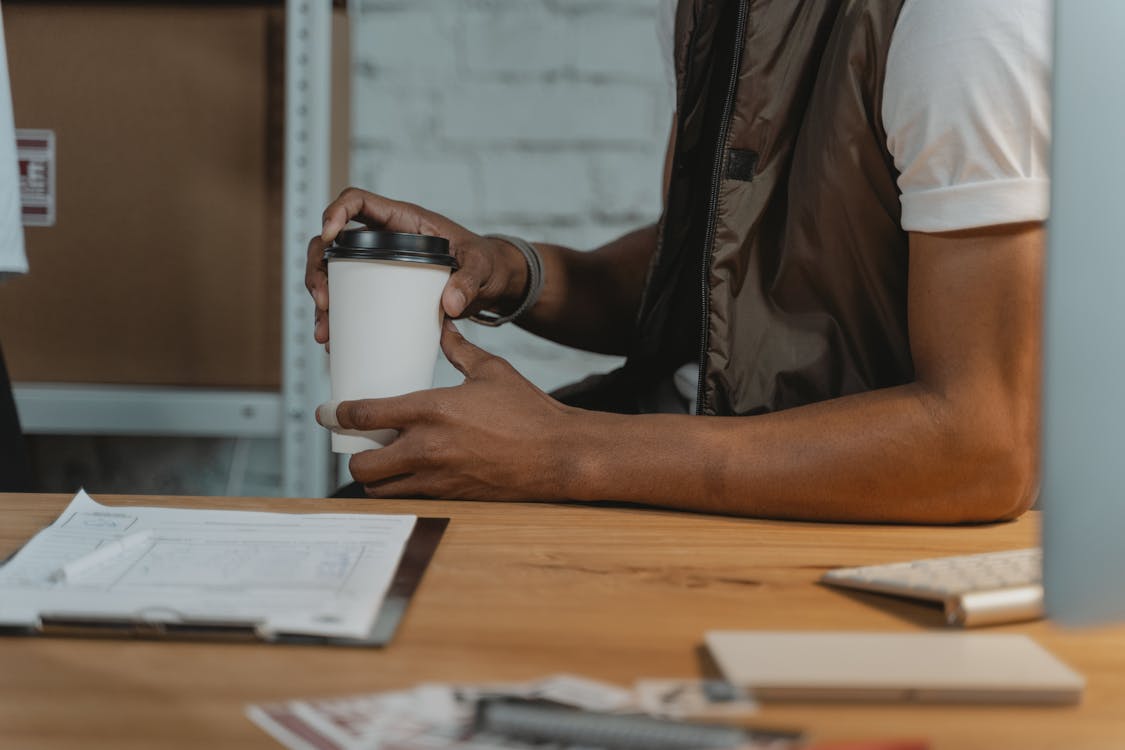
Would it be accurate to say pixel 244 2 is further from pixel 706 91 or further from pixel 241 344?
pixel 706 91

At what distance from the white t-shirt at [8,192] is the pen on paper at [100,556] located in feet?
1.98

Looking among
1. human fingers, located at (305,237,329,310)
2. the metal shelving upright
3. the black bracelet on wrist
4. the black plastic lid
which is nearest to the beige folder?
the black plastic lid

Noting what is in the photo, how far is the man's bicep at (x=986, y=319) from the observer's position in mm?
662

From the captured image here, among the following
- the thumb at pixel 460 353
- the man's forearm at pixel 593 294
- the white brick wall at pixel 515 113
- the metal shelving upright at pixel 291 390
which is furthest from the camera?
the white brick wall at pixel 515 113

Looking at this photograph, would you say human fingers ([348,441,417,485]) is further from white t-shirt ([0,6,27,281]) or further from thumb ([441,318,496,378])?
white t-shirt ([0,6,27,281])

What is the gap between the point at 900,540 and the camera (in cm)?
65

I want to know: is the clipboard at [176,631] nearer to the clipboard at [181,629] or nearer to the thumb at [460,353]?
the clipboard at [181,629]

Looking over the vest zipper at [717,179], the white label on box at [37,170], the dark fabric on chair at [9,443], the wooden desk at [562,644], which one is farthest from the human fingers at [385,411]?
the white label on box at [37,170]

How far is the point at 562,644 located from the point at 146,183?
1074 mm

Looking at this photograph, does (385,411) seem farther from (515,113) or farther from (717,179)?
(515,113)

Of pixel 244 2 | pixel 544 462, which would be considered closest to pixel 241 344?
pixel 244 2

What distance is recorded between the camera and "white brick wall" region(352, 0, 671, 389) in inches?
61.3

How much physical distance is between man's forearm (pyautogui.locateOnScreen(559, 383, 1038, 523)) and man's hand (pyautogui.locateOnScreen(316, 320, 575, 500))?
3 cm

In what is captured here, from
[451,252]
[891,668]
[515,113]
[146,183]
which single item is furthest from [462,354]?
[515,113]
